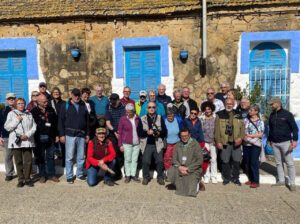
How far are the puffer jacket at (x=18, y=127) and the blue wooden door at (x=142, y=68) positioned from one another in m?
3.25

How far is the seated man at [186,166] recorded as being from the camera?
519 cm

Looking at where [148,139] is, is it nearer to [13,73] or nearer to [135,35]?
[135,35]

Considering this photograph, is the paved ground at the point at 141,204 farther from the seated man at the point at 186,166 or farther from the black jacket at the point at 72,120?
the black jacket at the point at 72,120

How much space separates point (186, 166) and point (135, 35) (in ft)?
13.1

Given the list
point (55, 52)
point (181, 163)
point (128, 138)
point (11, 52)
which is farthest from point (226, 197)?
point (11, 52)

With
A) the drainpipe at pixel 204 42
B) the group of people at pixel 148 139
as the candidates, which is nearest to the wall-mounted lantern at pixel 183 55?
the drainpipe at pixel 204 42

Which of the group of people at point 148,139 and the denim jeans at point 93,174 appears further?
the denim jeans at point 93,174

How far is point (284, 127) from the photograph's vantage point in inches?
211

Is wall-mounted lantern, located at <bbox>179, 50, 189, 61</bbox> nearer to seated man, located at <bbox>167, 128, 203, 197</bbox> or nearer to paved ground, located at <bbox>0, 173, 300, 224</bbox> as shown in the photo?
seated man, located at <bbox>167, 128, 203, 197</bbox>

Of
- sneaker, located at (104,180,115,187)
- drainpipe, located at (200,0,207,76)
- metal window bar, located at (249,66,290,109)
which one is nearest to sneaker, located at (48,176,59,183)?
sneaker, located at (104,180,115,187)

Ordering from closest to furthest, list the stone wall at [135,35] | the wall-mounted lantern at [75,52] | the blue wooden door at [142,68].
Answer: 1. the stone wall at [135,35]
2. the wall-mounted lantern at [75,52]
3. the blue wooden door at [142,68]

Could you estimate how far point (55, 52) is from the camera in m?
8.13

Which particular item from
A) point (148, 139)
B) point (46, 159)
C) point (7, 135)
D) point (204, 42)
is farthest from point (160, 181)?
point (204, 42)

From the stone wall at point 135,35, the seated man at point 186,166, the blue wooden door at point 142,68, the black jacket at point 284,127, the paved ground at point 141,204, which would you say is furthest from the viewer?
the blue wooden door at point 142,68
